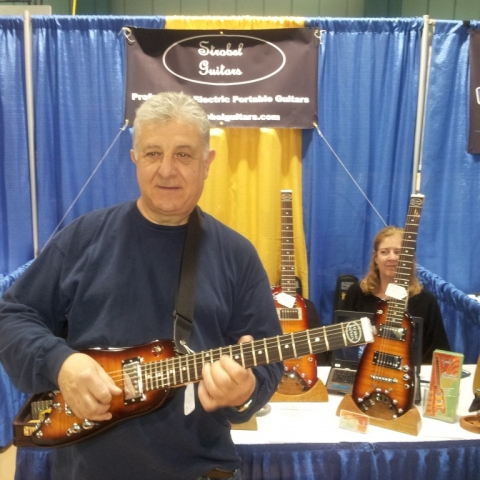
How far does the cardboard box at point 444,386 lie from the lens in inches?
68.7

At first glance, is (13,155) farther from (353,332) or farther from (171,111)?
(353,332)

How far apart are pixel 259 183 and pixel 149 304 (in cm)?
201

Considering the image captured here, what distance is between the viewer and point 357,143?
303 cm

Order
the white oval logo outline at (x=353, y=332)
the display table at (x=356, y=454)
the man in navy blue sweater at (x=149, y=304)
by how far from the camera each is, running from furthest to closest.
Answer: the display table at (x=356, y=454), the man in navy blue sweater at (x=149, y=304), the white oval logo outline at (x=353, y=332)

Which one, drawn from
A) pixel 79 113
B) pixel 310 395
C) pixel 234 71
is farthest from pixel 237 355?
pixel 79 113

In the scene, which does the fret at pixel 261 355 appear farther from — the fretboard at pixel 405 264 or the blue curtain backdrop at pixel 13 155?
the blue curtain backdrop at pixel 13 155

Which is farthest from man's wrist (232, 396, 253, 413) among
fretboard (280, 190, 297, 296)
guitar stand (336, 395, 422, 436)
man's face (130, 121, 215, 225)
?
fretboard (280, 190, 297, 296)

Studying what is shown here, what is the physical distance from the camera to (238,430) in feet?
5.74

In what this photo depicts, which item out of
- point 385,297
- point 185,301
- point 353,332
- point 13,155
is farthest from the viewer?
point 13,155

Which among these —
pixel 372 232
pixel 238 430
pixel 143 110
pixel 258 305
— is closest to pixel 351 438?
pixel 238 430

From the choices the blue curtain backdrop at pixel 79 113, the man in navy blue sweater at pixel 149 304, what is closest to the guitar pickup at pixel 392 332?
the man in navy blue sweater at pixel 149 304

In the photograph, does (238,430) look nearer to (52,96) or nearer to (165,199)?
(165,199)

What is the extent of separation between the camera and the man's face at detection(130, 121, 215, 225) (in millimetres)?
1094

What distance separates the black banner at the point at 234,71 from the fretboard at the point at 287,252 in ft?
2.04
